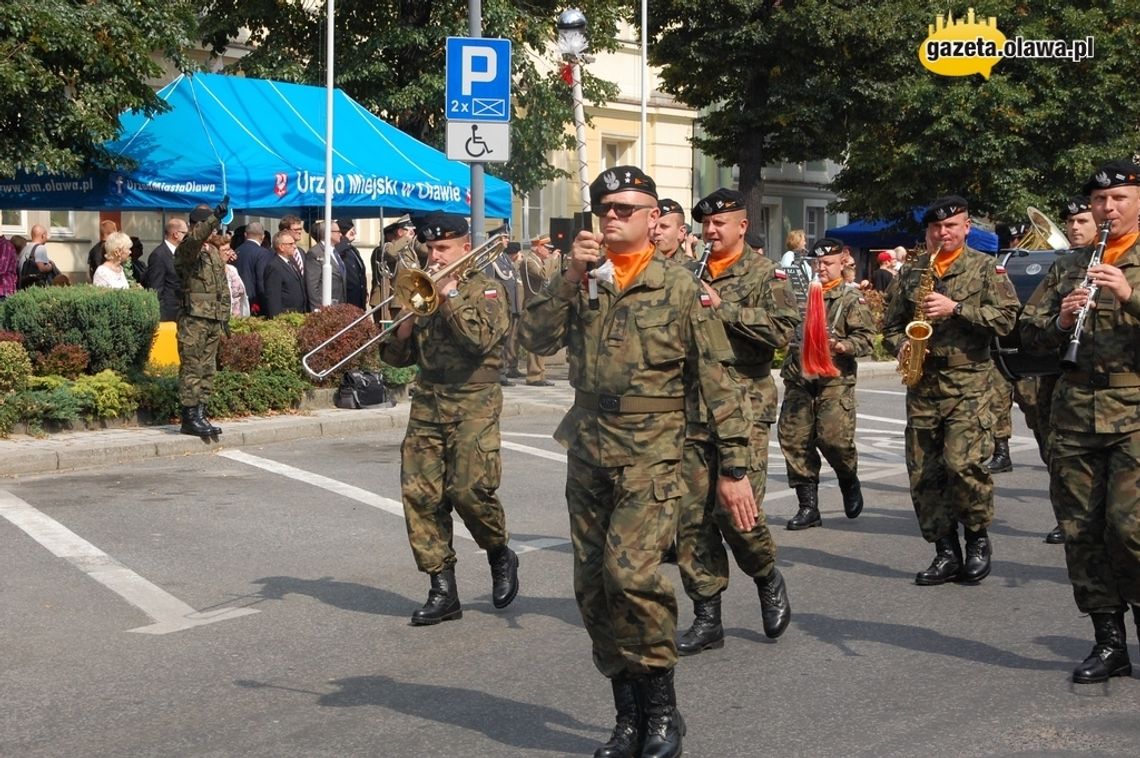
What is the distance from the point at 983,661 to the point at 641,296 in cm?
254

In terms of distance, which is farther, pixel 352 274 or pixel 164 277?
pixel 352 274

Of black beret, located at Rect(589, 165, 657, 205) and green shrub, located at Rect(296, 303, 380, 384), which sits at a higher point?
black beret, located at Rect(589, 165, 657, 205)

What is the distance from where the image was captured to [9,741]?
19.0 ft

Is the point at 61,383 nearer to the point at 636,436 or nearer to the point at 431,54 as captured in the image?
the point at 636,436

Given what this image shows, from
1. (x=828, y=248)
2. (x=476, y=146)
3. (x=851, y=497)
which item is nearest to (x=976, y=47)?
(x=476, y=146)

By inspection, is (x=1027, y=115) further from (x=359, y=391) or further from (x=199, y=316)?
(x=199, y=316)

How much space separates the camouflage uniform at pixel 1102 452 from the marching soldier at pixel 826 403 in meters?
3.74

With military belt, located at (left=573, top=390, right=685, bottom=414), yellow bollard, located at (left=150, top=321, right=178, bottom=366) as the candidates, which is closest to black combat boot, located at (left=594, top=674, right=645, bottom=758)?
military belt, located at (left=573, top=390, right=685, bottom=414)

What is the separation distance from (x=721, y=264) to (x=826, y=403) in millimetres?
2993

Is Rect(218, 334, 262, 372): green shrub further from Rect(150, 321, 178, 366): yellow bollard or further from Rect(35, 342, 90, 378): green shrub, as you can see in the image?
Rect(35, 342, 90, 378): green shrub

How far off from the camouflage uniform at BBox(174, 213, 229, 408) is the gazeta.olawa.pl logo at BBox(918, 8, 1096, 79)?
22019mm

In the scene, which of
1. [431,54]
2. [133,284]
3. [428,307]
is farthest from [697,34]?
[428,307]

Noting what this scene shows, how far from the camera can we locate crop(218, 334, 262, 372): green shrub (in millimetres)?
15211

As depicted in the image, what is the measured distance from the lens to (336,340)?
16375 mm
